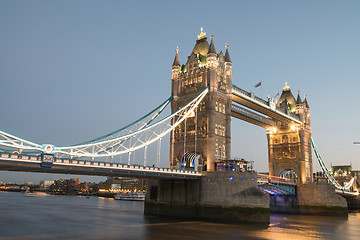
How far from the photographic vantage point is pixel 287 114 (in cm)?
8125

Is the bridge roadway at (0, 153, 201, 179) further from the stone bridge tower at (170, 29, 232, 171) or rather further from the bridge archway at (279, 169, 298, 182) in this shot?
the bridge archway at (279, 169, 298, 182)

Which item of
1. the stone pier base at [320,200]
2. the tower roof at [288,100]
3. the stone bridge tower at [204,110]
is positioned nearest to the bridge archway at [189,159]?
the stone bridge tower at [204,110]

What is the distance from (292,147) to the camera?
276 feet

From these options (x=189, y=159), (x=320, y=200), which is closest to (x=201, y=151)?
(x=189, y=159)

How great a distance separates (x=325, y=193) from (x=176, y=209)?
1461 inches

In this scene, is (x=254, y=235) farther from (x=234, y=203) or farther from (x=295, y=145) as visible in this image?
(x=295, y=145)

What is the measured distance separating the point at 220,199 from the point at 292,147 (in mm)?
46890

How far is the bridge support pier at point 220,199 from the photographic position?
43.1 m

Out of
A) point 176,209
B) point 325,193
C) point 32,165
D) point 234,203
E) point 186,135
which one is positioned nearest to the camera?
point 32,165

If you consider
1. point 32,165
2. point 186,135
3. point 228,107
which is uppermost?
point 228,107

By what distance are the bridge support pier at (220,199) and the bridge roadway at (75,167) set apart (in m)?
3.02

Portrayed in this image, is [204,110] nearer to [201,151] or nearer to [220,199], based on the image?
[201,151]

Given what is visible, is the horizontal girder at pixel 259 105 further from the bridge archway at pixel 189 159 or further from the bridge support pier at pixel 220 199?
the bridge support pier at pixel 220 199

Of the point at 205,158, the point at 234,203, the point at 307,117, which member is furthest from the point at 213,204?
the point at 307,117
